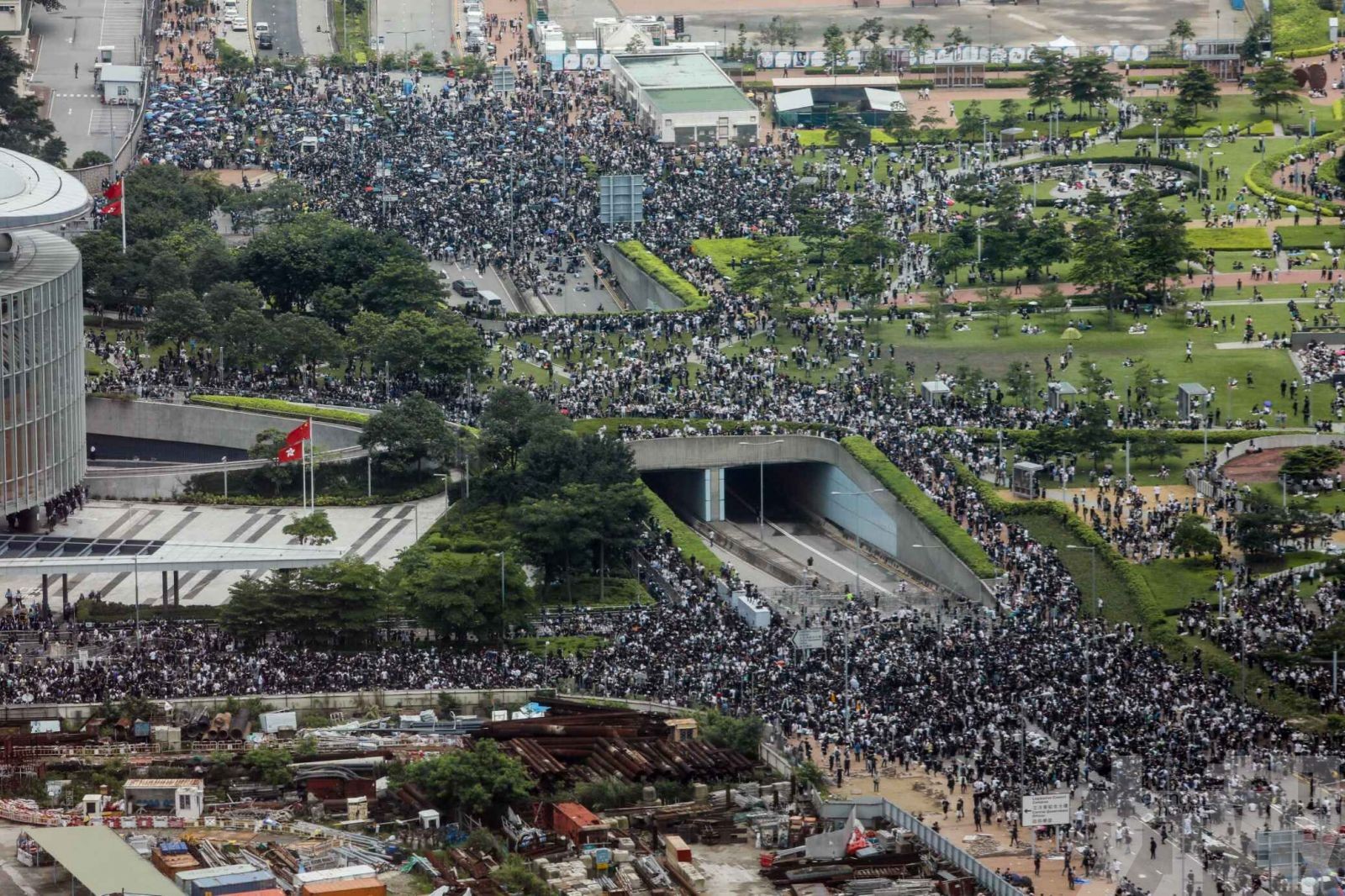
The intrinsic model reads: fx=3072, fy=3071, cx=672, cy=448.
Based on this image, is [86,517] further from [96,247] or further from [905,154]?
[905,154]

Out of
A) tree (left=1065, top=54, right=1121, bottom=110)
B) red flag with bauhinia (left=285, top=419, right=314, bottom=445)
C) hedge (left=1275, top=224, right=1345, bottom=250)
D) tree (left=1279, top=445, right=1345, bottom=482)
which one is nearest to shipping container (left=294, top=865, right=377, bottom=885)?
red flag with bauhinia (left=285, top=419, right=314, bottom=445)

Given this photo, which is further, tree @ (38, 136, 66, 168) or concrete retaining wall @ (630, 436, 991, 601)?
tree @ (38, 136, 66, 168)

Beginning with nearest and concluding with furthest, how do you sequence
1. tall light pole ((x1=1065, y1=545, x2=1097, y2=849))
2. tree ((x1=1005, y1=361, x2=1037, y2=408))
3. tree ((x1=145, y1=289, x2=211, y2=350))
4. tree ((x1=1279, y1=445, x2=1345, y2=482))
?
tall light pole ((x1=1065, y1=545, x2=1097, y2=849)) → tree ((x1=1279, y1=445, x2=1345, y2=482)) → tree ((x1=1005, y1=361, x2=1037, y2=408)) → tree ((x1=145, y1=289, x2=211, y2=350))

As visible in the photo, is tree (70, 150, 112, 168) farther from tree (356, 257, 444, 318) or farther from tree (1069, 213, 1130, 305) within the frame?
tree (1069, 213, 1130, 305)

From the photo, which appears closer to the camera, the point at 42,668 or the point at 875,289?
the point at 42,668

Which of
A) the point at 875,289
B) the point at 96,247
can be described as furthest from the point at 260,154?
the point at 875,289

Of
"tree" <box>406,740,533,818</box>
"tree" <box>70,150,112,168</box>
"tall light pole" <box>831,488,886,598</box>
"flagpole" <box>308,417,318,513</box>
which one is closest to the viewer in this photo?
"tree" <box>406,740,533,818</box>
